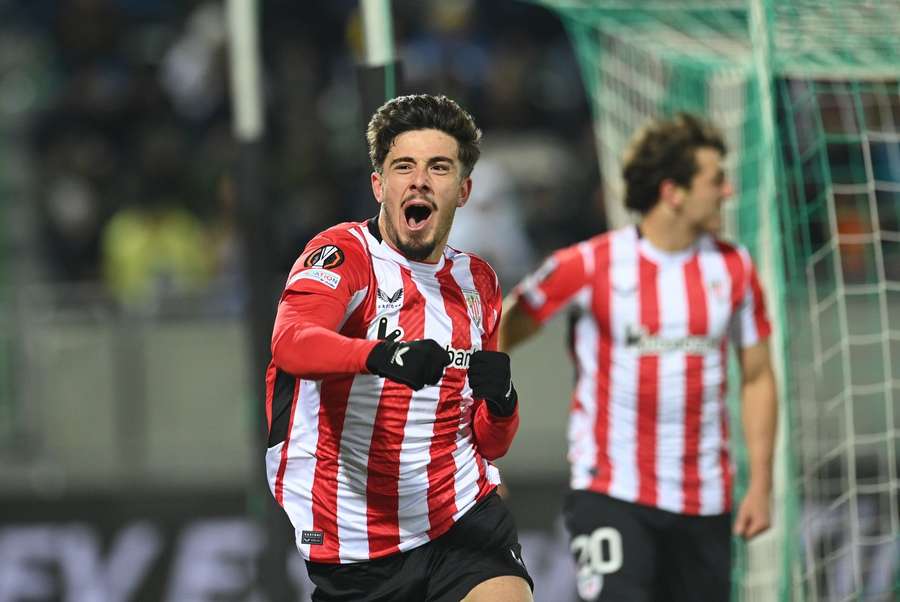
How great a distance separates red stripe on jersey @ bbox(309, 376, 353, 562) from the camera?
3863mm

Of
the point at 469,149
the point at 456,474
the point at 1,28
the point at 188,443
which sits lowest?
the point at 188,443

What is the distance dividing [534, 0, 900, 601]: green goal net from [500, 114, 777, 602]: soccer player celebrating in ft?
1.34

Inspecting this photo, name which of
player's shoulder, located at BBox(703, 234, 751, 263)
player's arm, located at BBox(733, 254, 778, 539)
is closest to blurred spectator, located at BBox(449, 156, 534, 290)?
player's shoulder, located at BBox(703, 234, 751, 263)

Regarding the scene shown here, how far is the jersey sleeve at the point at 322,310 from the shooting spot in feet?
11.0

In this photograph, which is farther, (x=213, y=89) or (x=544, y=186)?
(x=213, y=89)

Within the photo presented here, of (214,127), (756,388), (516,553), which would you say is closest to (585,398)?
(756,388)

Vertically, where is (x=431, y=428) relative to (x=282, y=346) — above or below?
below

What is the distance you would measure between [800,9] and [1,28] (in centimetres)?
817

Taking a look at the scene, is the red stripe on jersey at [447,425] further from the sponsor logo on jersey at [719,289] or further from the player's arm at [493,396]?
the sponsor logo on jersey at [719,289]

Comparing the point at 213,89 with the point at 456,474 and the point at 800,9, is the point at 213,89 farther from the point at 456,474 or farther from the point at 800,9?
the point at 456,474

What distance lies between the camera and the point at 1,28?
40.5 feet

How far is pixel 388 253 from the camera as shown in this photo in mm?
3867


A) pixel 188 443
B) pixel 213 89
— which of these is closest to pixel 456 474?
pixel 188 443

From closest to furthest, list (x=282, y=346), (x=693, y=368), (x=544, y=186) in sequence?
(x=282, y=346), (x=693, y=368), (x=544, y=186)
